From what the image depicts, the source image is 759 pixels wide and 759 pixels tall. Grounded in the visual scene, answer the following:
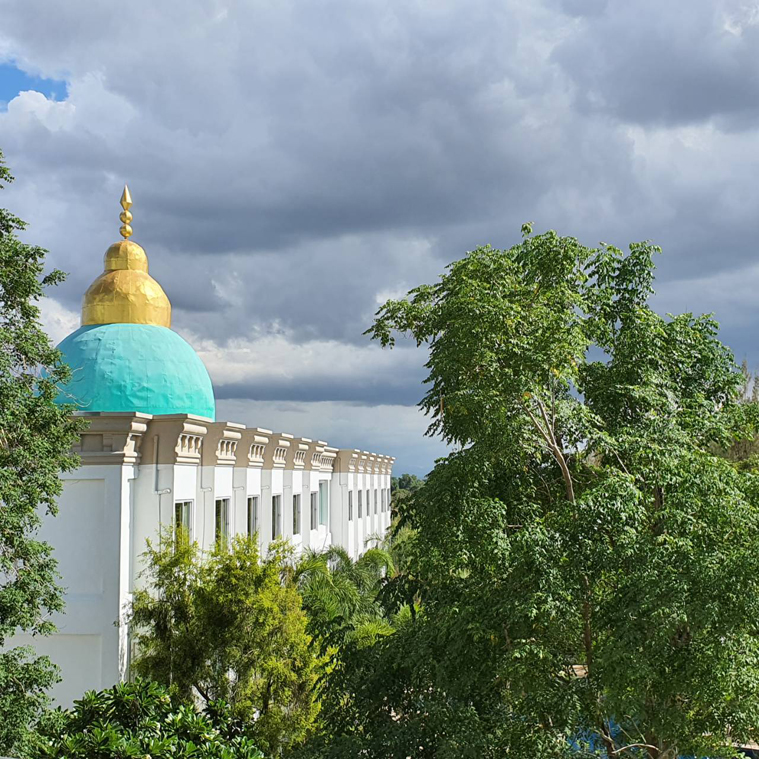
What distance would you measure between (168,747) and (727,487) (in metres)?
6.56

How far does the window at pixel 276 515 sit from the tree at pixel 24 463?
A: 42.7 feet

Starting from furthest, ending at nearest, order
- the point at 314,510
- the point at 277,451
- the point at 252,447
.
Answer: the point at 314,510, the point at 277,451, the point at 252,447

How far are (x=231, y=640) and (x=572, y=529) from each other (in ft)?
33.8

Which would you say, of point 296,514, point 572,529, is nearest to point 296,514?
point 296,514

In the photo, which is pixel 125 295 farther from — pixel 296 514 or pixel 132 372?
pixel 296 514

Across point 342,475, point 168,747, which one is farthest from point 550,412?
point 342,475

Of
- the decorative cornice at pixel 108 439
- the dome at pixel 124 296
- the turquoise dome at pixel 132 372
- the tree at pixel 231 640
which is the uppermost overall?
the dome at pixel 124 296

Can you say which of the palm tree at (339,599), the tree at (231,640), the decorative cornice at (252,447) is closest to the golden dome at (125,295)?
the decorative cornice at (252,447)

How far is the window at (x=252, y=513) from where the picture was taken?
25.0m

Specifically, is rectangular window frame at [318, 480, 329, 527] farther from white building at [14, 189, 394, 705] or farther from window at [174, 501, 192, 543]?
window at [174, 501, 192, 543]

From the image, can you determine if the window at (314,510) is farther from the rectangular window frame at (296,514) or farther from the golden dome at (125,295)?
the golden dome at (125,295)

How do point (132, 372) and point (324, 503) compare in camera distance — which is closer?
point (132, 372)

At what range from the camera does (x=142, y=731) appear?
7.98 meters

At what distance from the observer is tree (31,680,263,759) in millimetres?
7422
